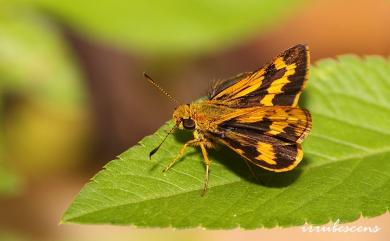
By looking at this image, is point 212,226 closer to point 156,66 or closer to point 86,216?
point 86,216

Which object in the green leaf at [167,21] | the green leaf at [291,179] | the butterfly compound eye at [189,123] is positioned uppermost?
the green leaf at [167,21]

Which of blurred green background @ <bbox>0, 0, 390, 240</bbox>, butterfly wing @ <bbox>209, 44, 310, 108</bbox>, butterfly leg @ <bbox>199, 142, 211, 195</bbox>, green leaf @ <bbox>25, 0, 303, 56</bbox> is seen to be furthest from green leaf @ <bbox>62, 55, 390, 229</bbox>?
green leaf @ <bbox>25, 0, 303, 56</bbox>

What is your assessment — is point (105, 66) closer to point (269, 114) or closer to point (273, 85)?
point (273, 85)

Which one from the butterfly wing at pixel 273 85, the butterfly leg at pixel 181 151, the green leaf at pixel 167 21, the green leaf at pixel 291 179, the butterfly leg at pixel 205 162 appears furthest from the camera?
the green leaf at pixel 167 21

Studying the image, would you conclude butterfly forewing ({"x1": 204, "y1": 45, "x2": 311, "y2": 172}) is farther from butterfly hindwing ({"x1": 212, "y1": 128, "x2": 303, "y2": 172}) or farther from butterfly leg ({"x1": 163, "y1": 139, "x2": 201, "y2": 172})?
butterfly leg ({"x1": 163, "y1": 139, "x2": 201, "y2": 172})

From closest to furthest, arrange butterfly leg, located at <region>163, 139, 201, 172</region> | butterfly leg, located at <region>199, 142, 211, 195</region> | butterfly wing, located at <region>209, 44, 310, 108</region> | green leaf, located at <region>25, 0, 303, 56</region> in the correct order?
1. butterfly leg, located at <region>199, 142, 211, 195</region>
2. butterfly leg, located at <region>163, 139, 201, 172</region>
3. butterfly wing, located at <region>209, 44, 310, 108</region>
4. green leaf, located at <region>25, 0, 303, 56</region>

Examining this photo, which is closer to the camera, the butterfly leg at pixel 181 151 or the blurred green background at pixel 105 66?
the butterfly leg at pixel 181 151

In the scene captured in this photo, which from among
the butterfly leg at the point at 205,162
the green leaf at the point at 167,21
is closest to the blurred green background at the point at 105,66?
the green leaf at the point at 167,21

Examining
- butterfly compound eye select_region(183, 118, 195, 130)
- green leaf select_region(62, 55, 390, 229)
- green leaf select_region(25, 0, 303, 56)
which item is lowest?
green leaf select_region(62, 55, 390, 229)

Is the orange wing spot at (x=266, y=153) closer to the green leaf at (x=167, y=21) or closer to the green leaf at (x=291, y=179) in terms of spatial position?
the green leaf at (x=291, y=179)

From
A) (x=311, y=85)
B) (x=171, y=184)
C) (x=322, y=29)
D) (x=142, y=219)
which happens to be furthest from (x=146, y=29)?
(x=322, y=29)
